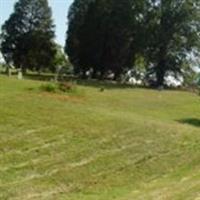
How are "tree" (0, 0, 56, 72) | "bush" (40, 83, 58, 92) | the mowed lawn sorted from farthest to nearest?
"tree" (0, 0, 56, 72) → "bush" (40, 83, 58, 92) → the mowed lawn

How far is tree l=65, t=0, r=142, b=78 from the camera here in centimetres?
6738

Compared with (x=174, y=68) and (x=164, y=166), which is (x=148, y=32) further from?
(x=164, y=166)

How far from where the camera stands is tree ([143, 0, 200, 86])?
218 feet

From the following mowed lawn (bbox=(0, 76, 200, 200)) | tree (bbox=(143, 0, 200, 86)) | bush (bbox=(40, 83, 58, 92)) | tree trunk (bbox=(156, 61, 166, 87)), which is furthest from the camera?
tree trunk (bbox=(156, 61, 166, 87))

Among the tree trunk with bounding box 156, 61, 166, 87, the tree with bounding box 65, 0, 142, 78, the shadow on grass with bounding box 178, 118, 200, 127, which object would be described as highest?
the tree with bounding box 65, 0, 142, 78

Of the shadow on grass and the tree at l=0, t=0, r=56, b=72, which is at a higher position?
the tree at l=0, t=0, r=56, b=72

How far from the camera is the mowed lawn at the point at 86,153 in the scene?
58.4ft

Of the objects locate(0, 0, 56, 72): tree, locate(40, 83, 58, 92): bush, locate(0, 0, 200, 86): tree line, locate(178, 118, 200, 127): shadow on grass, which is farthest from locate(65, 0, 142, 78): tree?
locate(40, 83, 58, 92): bush

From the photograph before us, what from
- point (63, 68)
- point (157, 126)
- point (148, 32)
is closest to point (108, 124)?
point (157, 126)

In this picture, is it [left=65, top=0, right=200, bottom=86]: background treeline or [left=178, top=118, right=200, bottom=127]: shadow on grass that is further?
[left=65, top=0, right=200, bottom=86]: background treeline

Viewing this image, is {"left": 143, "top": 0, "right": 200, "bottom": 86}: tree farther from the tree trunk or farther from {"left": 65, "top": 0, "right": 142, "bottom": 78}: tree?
{"left": 65, "top": 0, "right": 142, "bottom": 78}: tree

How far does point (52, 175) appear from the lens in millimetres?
19031

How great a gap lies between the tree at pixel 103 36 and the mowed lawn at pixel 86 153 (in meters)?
35.7

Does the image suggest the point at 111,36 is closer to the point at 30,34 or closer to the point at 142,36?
the point at 142,36
